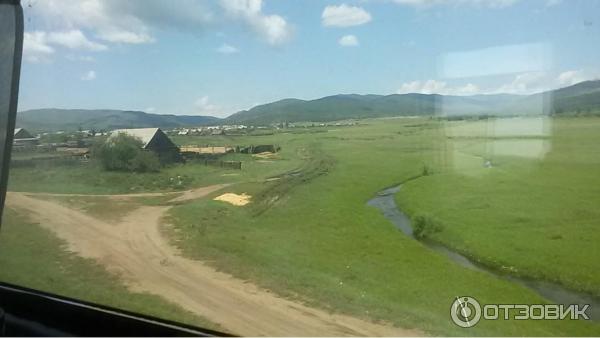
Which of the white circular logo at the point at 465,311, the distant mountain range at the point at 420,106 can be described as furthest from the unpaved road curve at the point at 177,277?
the distant mountain range at the point at 420,106

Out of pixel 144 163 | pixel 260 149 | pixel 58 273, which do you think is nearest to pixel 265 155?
pixel 260 149

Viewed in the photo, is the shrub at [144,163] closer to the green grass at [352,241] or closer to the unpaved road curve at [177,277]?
the unpaved road curve at [177,277]

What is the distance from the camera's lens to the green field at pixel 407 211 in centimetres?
247

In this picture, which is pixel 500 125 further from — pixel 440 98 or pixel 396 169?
pixel 396 169

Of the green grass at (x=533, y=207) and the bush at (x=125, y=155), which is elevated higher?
the bush at (x=125, y=155)

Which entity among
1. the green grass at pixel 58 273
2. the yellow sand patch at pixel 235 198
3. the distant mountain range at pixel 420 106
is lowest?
the green grass at pixel 58 273

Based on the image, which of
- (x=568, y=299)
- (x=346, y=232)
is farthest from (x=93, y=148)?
(x=568, y=299)

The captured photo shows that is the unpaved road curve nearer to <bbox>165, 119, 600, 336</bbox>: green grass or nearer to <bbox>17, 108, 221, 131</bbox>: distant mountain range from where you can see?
<bbox>165, 119, 600, 336</bbox>: green grass

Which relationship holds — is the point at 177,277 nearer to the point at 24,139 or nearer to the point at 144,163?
the point at 144,163

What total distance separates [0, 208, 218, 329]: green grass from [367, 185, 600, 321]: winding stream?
3.81ft

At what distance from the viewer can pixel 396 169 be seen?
10.7 ft

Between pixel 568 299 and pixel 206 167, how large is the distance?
226 centimetres

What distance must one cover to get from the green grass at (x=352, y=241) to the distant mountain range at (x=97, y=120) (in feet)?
2.04

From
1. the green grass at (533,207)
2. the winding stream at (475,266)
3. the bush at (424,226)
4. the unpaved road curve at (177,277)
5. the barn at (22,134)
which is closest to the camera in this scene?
the winding stream at (475,266)
